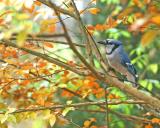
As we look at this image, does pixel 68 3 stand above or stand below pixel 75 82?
above

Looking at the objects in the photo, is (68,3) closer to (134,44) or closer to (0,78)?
(0,78)

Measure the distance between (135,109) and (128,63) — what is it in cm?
155

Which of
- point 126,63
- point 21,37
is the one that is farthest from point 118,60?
point 21,37

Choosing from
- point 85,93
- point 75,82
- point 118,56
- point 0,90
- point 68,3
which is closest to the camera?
point 68,3

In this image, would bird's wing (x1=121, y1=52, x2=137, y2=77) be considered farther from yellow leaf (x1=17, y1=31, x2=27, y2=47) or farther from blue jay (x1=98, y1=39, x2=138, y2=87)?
yellow leaf (x1=17, y1=31, x2=27, y2=47)

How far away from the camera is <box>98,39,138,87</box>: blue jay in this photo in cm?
350

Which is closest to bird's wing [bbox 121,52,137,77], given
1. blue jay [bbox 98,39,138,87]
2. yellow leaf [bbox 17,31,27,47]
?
blue jay [bbox 98,39,138,87]

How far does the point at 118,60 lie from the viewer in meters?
3.51

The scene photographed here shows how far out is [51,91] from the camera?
296cm

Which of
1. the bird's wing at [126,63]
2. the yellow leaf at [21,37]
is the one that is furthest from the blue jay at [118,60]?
the yellow leaf at [21,37]

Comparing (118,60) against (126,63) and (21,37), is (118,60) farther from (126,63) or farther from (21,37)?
(21,37)

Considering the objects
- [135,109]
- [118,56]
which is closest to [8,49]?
[118,56]

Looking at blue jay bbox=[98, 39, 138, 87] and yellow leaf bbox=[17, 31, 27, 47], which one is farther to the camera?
blue jay bbox=[98, 39, 138, 87]

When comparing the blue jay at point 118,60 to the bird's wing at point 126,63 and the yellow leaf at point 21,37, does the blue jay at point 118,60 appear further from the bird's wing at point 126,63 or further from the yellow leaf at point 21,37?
the yellow leaf at point 21,37
